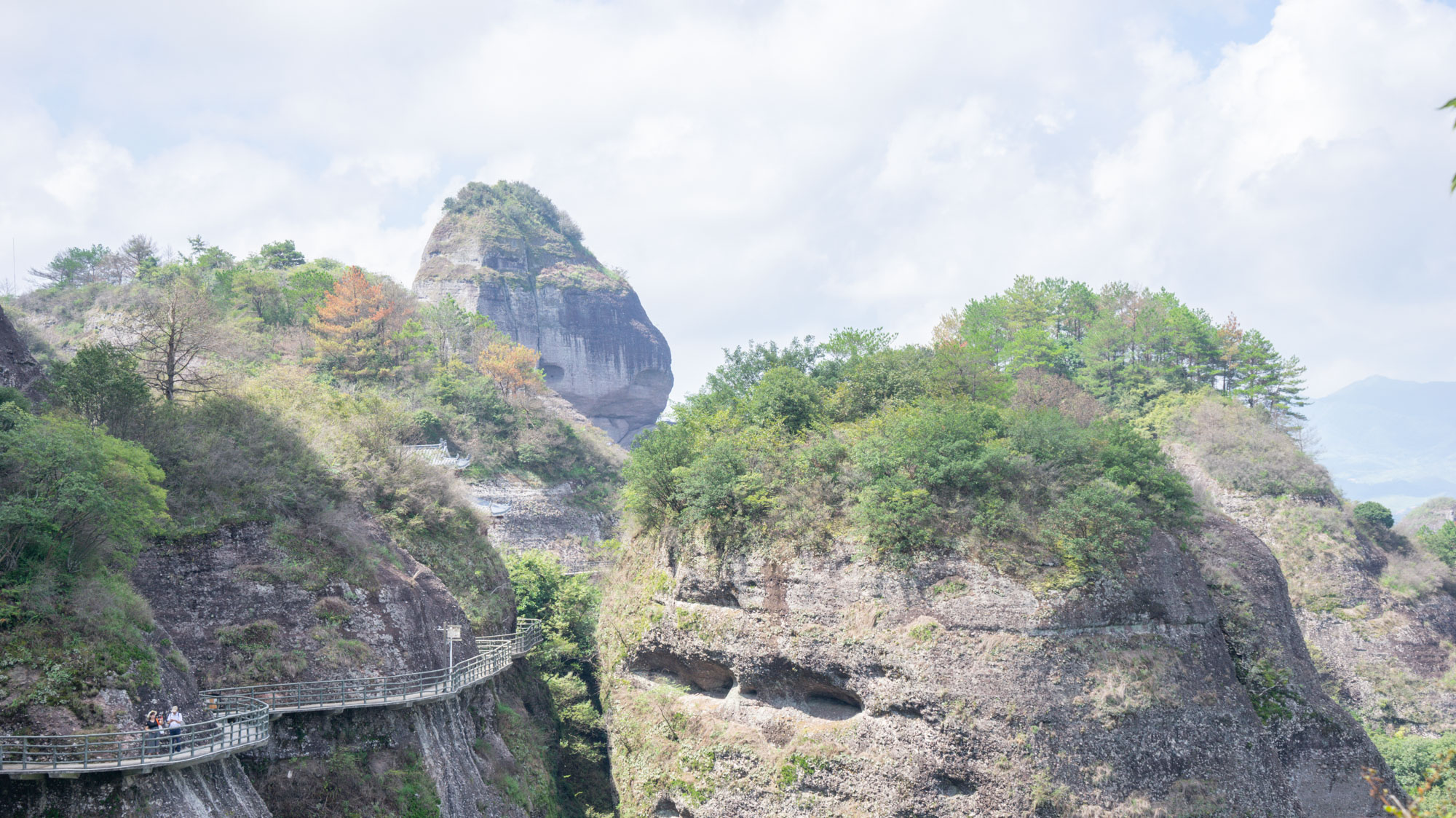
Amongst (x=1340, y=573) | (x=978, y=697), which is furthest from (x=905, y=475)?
(x=1340, y=573)

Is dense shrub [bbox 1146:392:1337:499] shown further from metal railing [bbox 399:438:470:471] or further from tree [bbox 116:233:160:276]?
tree [bbox 116:233:160:276]

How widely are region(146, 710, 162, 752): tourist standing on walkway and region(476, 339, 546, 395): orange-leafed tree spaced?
46.8m

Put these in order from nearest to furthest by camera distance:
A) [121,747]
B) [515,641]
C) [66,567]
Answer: [121,747]
[66,567]
[515,641]

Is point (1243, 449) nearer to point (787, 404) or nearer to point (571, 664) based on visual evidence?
point (787, 404)

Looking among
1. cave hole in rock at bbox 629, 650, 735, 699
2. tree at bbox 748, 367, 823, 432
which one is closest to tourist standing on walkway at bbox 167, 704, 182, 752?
cave hole in rock at bbox 629, 650, 735, 699

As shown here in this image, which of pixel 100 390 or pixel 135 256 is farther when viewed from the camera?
pixel 135 256

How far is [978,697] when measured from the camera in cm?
2547

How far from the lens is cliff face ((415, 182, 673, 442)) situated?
92750mm

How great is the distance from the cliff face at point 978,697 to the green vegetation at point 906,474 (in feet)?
3.98

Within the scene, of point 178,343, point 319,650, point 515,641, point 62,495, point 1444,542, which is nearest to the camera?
point 62,495

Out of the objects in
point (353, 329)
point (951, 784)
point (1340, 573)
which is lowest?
point (951, 784)

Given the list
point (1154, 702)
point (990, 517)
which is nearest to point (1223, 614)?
point (1154, 702)

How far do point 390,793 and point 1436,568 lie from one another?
175 feet

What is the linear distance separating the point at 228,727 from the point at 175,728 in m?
2.12
